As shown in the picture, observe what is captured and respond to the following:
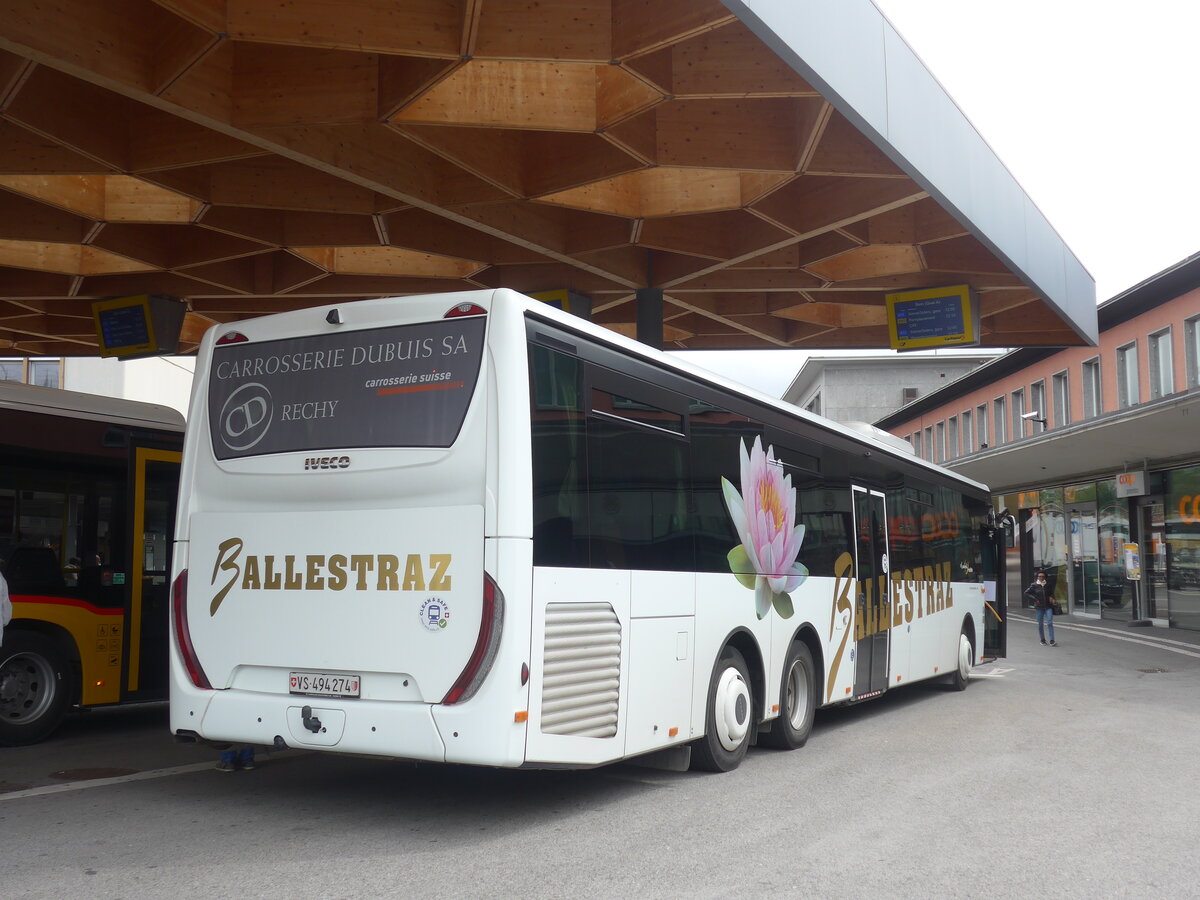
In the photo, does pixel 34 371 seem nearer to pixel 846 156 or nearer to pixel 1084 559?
pixel 846 156

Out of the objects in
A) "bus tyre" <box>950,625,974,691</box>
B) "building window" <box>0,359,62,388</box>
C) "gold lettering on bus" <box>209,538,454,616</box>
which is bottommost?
"bus tyre" <box>950,625,974,691</box>

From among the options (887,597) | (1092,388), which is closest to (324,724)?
→ (887,597)

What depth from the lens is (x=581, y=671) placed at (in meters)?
6.80

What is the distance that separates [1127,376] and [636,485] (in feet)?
96.3

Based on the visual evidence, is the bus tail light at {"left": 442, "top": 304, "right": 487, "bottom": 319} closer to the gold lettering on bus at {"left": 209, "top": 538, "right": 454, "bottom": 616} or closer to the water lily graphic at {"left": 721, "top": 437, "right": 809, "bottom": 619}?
the gold lettering on bus at {"left": 209, "top": 538, "right": 454, "bottom": 616}

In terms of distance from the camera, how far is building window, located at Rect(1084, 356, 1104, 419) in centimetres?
3531

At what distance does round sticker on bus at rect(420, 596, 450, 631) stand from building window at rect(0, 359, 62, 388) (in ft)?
87.8

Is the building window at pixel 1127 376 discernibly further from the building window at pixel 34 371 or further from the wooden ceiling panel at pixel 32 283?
the building window at pixel 34 371

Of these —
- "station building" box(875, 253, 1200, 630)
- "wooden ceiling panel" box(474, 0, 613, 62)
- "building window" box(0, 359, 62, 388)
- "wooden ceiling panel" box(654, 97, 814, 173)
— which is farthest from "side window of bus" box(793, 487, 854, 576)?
"building window" box(0, 359, 62, 388)

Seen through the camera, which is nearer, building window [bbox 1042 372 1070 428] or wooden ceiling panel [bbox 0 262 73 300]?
wooden ceiling panel [bbox 0 262 73 300]

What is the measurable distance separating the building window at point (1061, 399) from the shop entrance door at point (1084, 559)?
4.25 m

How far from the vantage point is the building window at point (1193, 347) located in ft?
94.4

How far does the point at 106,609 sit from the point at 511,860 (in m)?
5.97

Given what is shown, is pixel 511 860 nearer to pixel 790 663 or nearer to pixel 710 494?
pixel 710 494
